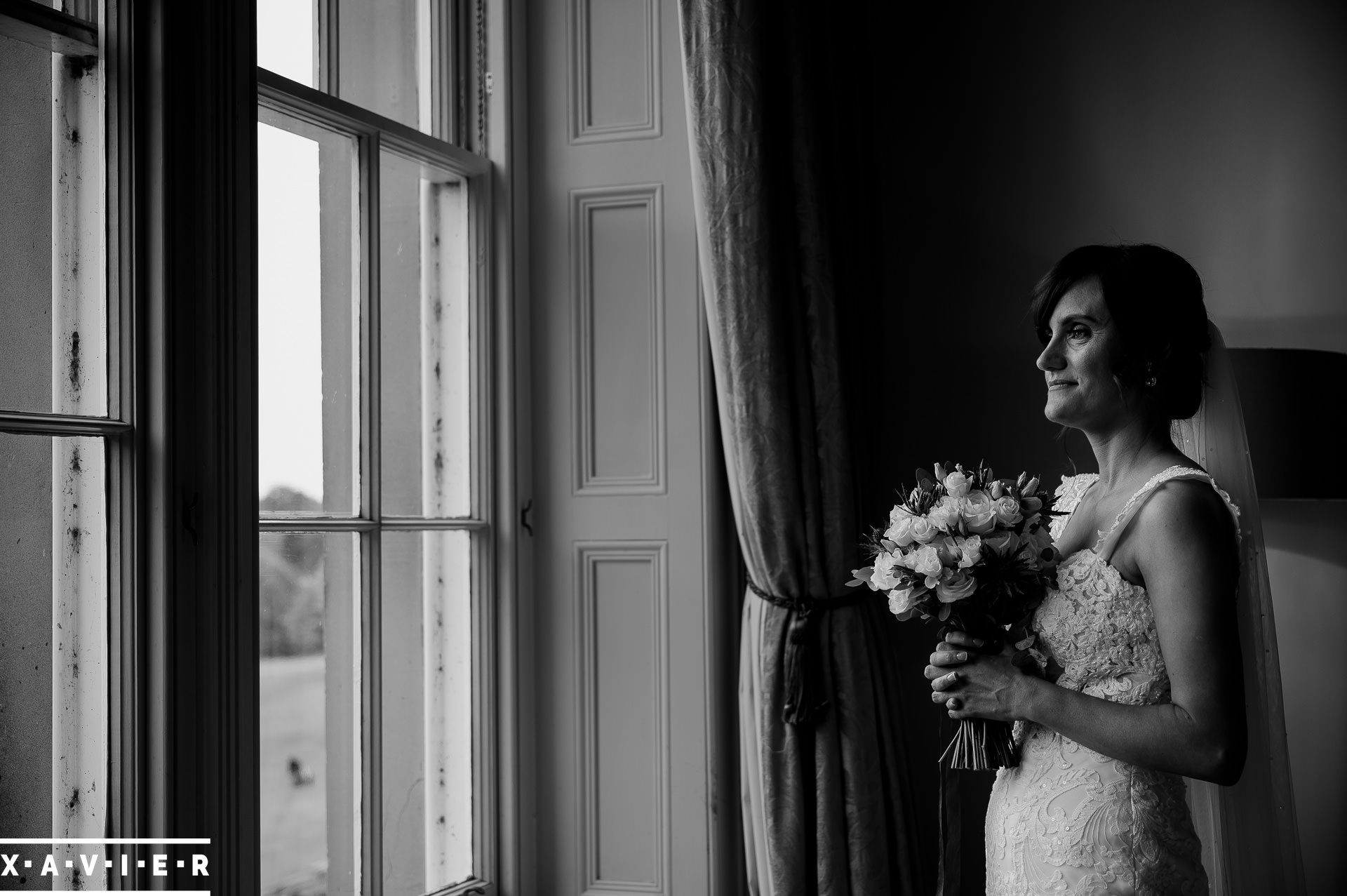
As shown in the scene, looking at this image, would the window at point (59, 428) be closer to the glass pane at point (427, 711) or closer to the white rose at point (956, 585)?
the glass pane at point (427, 711)

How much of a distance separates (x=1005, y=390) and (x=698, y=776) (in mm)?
1417

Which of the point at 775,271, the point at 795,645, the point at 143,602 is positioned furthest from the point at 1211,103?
the point at 143,602

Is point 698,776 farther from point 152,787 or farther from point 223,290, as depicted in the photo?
point 223,290

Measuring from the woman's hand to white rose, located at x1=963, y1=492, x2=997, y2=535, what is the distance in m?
0.20

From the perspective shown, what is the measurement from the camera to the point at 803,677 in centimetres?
279

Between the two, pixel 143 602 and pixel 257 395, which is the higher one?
pixel 257 395

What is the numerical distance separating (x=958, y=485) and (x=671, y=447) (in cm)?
116

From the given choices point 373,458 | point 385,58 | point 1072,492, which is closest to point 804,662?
point 1072,492

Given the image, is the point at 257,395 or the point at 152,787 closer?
the point at 152,787

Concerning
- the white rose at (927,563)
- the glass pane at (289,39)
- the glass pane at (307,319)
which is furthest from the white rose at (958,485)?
the glass pane at (289,39)

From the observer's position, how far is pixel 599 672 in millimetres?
3025

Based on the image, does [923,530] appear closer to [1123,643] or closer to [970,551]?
[970,551]

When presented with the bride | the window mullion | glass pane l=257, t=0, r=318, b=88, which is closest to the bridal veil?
the bride

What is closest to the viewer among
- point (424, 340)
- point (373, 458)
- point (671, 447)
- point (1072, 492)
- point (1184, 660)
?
point (1184, 660)
